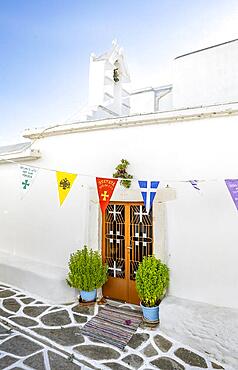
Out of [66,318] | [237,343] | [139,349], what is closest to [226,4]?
[237,343]

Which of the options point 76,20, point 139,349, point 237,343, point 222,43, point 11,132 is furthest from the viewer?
point 11,132

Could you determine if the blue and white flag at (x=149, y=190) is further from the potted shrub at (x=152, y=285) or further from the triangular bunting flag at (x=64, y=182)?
the triangular bunting flag at (x=64, y=182)

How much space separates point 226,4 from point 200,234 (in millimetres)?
5928

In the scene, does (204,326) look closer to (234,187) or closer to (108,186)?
(234,187)

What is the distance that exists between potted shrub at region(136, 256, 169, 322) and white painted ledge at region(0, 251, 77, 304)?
2.10 m

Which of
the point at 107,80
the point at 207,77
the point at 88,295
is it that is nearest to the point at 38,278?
the point at 88,295

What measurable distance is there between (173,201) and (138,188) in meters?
0.94

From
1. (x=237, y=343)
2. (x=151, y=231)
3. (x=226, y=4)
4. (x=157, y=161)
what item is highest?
(x=226, y=4)

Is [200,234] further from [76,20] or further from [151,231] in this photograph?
[76,20]

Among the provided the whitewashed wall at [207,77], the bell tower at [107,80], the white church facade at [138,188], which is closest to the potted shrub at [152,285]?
the white church facade at [138,188]

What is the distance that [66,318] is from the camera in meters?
5.71

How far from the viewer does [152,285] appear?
5.36 metres

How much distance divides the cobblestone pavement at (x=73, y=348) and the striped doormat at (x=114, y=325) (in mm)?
128

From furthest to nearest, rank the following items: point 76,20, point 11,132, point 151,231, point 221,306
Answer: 1. point 11,132
2. point 76,20
3. point 151,231
4. point 221,306
